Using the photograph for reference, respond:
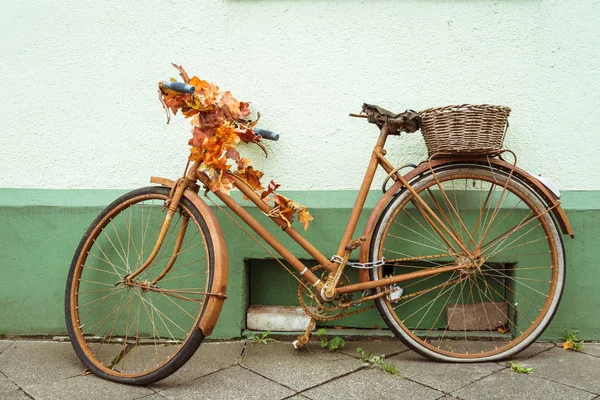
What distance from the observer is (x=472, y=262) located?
2707 millimetres

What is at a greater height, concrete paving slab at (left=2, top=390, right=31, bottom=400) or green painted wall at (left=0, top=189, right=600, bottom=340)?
green painted wall at (left=0, top=189, right=600, bottom=340)

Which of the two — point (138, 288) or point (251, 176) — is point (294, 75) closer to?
point (251, 176)

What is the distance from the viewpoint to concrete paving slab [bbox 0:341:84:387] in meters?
2.58

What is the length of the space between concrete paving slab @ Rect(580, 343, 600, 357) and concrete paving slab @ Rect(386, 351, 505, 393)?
0.60 m

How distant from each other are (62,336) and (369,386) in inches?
76.0

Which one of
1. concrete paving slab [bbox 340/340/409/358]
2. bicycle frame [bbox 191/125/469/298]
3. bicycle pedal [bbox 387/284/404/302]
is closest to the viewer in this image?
bicycle frame [bbox 191/125/469/298]

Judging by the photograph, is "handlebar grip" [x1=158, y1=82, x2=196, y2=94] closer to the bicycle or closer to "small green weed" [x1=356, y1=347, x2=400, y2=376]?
the bicycle

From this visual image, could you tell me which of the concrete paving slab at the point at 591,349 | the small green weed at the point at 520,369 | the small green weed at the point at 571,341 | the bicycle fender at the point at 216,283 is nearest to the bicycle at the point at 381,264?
the bicycle fender at the point at 216,283

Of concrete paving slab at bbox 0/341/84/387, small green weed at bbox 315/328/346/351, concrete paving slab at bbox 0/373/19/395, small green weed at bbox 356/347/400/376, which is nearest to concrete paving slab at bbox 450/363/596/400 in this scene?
small green weed at bbox 356/347/400/376

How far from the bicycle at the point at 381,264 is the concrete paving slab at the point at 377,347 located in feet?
0.51

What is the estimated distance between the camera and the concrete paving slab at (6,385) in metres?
2.43

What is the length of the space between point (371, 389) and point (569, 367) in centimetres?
110

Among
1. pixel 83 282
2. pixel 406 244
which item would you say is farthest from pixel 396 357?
pixel 83 282

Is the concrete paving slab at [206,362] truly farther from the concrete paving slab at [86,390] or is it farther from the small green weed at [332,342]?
the small green weed at [332,342]
